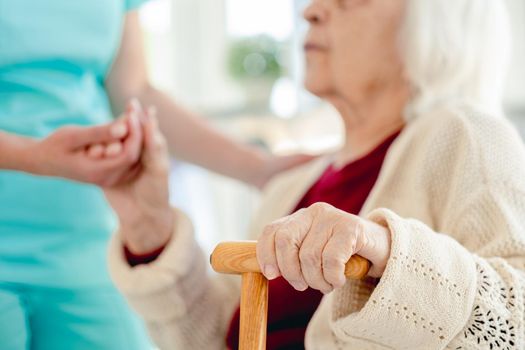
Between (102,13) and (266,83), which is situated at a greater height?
(102,13)

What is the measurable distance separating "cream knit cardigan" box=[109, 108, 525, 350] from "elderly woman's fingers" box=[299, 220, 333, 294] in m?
0.08

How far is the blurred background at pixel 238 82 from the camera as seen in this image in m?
2.75

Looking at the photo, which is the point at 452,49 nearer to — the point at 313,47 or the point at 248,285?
the point at 313,47

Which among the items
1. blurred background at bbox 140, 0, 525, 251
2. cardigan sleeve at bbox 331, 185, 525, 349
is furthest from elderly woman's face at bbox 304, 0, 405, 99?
blurred background at bbox 140, 0, 525, 251

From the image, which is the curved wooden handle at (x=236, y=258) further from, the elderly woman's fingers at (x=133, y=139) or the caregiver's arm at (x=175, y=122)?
the caregiver's arm at (x=175, y=122)

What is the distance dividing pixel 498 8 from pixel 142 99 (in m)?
0.70

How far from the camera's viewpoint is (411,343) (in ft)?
2.82

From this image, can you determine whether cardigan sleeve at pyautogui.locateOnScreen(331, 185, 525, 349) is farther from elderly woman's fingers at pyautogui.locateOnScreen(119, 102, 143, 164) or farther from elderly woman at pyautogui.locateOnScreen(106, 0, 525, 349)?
elderly woman's fingers at pyautogui.locateOnScreen(119, 102, 143, 164)

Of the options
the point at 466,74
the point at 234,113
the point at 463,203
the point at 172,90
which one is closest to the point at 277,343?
the point at 463,203

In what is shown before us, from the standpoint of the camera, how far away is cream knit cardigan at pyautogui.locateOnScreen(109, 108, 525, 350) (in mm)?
838

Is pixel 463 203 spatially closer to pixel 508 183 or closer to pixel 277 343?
pixel 508 183

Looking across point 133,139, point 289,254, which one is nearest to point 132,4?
point 133,139

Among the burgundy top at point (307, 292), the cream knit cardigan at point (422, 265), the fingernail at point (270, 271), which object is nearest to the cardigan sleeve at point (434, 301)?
the cream knit cardigan at point (422, 265)

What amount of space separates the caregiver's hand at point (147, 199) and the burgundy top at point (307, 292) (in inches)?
8.1
